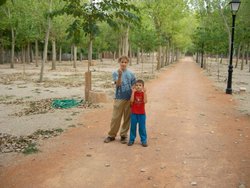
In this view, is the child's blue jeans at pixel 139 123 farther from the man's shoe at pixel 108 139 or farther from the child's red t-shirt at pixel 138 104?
the man's shoe at pixel 108 139

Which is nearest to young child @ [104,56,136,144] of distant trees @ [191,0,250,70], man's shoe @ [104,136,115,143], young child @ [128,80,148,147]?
man's shoe @ [104,136,115,143]

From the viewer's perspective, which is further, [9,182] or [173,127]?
[173,127]

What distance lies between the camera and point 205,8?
3869 cm

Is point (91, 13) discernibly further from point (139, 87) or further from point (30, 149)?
point (30, 149)

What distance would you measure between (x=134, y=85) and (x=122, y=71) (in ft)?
1.32

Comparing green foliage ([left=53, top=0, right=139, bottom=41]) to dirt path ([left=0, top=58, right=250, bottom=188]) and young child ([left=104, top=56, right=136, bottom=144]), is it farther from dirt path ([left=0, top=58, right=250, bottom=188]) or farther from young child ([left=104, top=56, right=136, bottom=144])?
young child ([left=104, top=56, right=136, bottom=144])

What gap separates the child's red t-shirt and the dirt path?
784 mm

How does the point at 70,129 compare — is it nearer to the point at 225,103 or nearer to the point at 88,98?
the point at 88,98

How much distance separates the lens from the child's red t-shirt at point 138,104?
7.43 meters

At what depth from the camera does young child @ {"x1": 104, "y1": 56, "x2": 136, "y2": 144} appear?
753 centimetres

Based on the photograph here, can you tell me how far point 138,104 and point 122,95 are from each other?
45 cm

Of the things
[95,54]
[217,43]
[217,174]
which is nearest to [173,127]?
[217,174]

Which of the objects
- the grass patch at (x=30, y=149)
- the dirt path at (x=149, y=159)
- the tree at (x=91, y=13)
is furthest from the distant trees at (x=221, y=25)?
the grass patch at (x=30, y=149)

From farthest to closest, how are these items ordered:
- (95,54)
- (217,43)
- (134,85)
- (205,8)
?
(95,54) < (205,8) < (217,43) < (134,85)
